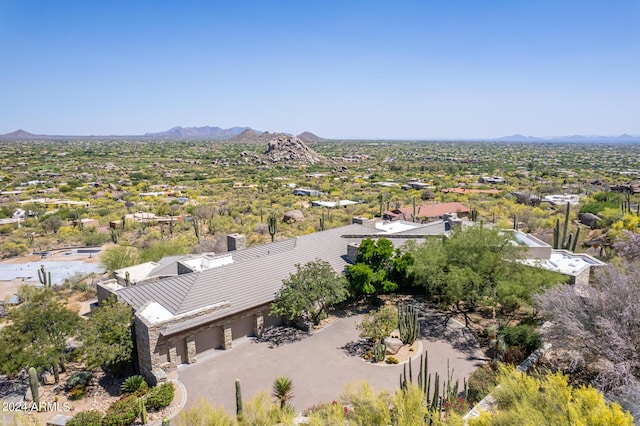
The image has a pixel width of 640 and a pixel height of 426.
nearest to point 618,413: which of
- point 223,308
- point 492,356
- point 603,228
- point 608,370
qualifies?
point 608,370

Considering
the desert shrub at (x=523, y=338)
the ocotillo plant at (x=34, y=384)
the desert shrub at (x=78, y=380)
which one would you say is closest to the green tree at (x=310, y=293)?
the desert shrub at (x=523, y=338)

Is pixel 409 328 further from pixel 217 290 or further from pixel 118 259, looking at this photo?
pixel 118 259

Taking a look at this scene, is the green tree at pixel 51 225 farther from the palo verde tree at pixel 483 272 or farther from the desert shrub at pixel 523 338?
the desert shrub at pixel 523 338

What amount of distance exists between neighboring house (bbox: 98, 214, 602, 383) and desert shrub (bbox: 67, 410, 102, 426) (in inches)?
88.0

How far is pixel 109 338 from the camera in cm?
1524

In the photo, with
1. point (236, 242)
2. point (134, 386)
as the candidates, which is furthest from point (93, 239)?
point (134, 386)

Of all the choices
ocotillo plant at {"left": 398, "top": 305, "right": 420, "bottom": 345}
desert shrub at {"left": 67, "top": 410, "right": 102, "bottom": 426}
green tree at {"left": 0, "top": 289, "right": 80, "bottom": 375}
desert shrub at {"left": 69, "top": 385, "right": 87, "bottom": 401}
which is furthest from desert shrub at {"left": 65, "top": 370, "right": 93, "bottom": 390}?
ocotillo plant at {"left": 398, "top": 305, "right": 420, "bottom": 345}

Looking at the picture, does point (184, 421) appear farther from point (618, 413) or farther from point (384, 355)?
point (618, 413)

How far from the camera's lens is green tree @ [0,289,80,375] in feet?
46.2

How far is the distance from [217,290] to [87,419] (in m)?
6.74

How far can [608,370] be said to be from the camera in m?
11.6

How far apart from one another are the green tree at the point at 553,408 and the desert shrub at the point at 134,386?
36.7 ft

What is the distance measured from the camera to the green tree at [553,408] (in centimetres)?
851

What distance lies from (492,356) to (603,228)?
27525mm
